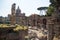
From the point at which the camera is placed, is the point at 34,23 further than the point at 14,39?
Yes

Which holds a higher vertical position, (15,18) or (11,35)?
(15,18)

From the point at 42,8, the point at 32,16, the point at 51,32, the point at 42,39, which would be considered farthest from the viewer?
the point at 42,8

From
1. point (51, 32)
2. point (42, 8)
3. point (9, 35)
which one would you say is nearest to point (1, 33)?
point (9, 35)

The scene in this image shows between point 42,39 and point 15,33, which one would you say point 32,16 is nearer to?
point 42,39

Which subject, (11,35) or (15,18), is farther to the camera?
(15,18)

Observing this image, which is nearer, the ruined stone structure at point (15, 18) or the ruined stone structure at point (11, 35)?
the ruined stone structure at point (11, 35)

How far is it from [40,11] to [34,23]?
21.3 m

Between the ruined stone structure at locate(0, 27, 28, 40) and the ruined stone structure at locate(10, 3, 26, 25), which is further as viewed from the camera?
the ruined stone structure at locate(10, 3, 26, 25)

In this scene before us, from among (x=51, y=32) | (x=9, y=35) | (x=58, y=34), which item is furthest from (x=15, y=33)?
(x=58, y=34)

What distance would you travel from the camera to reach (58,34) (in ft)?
29.0

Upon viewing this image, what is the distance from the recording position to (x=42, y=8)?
166 feet

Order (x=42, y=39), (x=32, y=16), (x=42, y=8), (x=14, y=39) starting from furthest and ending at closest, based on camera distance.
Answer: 1. (x=42, y=8)
2. (x=32, y=16)
3. (x=42, y=39)
4. (x=14, y=39)

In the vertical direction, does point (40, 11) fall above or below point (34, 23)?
above

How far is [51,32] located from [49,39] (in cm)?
46
